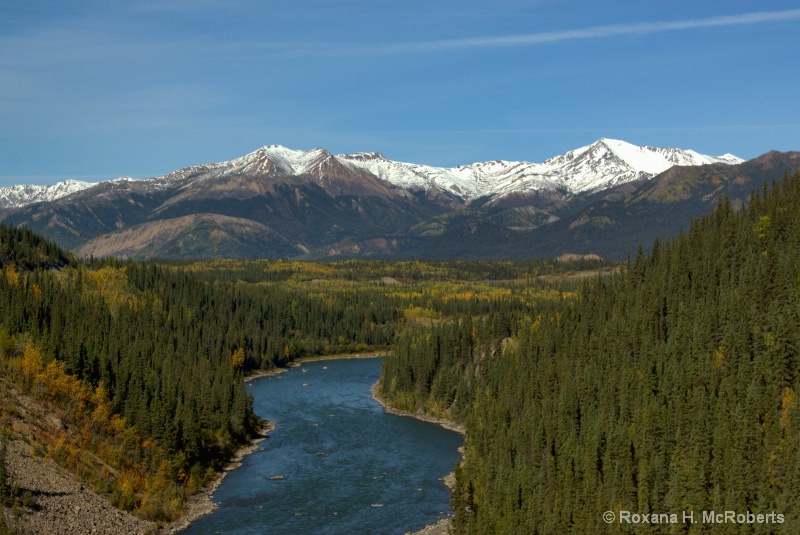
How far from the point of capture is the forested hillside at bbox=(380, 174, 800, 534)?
9188 cm

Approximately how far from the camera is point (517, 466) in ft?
359

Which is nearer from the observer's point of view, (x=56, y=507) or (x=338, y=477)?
(x=56, y=507)

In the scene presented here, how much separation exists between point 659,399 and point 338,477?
46514 mm

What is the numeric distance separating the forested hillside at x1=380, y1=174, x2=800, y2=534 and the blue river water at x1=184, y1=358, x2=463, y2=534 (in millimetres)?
7714

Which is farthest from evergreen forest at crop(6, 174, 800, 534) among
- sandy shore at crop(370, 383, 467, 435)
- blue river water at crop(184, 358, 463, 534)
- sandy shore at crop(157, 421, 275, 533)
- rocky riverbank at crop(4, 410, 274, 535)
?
blue river water at crop(184, 358, 463, 534)

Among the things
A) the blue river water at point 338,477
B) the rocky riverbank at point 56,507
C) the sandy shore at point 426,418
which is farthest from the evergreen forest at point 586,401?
the blue river water at point 338,477

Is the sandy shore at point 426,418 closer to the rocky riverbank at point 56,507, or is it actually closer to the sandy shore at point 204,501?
the sandy shore at point 204,501

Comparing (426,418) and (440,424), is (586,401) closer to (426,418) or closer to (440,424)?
(440,424)

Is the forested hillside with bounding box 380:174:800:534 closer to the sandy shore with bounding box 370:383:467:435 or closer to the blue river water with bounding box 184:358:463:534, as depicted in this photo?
the sandy shore with bounding box 370:383:467:435

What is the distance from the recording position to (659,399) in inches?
4402

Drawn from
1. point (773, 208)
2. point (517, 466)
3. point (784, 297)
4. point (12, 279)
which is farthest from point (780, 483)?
point (12, 279)

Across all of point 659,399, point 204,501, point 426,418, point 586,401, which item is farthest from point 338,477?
point 426,418

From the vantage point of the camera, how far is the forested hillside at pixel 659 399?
91875 mm

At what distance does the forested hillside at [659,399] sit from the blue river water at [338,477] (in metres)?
7.71
